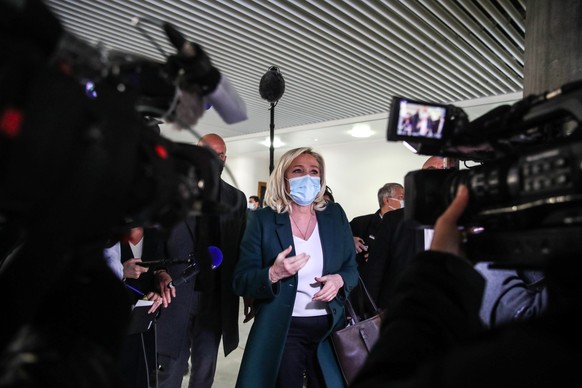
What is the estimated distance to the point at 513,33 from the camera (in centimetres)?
354

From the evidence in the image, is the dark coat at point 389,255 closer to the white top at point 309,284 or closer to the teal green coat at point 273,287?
the teal green coat at point 273,287

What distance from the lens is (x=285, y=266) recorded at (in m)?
1.54

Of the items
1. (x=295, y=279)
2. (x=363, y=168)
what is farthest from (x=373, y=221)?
(x=363, y=168)

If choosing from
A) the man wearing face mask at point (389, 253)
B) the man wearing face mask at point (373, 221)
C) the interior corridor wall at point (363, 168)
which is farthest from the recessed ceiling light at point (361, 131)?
the man wearing face mask at point (389, 253)

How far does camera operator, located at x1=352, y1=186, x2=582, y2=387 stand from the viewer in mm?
420

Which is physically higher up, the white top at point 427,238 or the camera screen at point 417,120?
the camera screen at point 417,120

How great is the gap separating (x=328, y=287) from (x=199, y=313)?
917 millimetres

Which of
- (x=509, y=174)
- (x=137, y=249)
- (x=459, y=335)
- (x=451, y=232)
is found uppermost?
(x=509, y=174)

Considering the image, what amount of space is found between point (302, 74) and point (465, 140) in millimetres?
4128

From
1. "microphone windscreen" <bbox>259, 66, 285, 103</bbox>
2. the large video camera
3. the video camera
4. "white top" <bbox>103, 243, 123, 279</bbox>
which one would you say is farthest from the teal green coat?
"microphone windscreen" <bbox>259, 66, 285, 103</bbox>

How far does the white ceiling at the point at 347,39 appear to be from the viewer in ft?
11.0

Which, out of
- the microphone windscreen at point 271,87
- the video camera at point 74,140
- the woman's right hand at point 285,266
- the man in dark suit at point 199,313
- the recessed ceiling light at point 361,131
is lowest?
the man in dark suit at point 199,313

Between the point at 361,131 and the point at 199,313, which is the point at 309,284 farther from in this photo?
the point at 361,131

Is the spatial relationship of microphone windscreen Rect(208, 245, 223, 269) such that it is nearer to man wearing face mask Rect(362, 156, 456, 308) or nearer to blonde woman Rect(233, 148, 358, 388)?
blonde woman Rect(233, 148, 358, 388)
